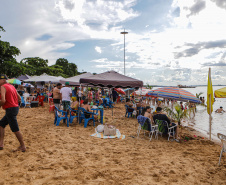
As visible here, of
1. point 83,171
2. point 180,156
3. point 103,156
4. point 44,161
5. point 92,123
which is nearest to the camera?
point 83,171

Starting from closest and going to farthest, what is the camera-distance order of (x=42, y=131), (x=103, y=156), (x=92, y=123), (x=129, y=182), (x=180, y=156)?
(x=129, y=182) → (x=103, y=156) → (x=180, y=156) → (x=42, y=131) → (x=92, y=123)

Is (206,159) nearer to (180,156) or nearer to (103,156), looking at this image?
(180,156)

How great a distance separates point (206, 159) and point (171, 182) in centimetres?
184

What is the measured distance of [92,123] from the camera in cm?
730

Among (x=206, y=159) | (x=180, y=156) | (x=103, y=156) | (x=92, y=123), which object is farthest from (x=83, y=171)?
(x=92, y=123)

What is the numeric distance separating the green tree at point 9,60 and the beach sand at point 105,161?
1295 cm

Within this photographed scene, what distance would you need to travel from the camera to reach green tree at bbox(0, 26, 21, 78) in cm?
1565

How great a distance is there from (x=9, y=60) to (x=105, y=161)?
17239 mm

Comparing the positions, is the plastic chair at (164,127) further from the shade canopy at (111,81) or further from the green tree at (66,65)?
the green tree at (66,65)

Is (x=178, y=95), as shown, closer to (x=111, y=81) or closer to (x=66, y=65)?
(x=111, y=81)

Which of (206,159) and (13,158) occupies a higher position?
(13,158)

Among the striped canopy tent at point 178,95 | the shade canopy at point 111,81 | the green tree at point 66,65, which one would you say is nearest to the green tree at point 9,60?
the shade canopy at point 111,81

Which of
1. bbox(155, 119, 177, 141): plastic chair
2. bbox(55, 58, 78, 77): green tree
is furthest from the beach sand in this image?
bbox(55, 58, 78, 77): green tree

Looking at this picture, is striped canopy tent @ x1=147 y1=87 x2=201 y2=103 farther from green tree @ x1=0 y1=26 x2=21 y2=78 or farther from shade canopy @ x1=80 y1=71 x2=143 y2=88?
green tree @ x1=0 y1=26 x2=21 y2=78
